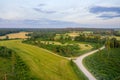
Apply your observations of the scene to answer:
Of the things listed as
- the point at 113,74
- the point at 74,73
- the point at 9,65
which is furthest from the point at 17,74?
the point at 113,74

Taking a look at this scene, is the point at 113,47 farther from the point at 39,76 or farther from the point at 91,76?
the point at 39,76

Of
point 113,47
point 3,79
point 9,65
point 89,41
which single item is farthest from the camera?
point 89,41

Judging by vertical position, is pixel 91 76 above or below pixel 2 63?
below

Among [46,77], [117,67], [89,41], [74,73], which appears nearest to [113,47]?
[89,41]

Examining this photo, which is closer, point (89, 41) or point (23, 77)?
point (23, 77)

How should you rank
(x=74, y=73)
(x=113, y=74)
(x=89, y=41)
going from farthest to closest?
(x=89, y=41)
(x=113, y=74)
(x=74, y=73)

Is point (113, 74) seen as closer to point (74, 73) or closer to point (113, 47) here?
point (74, 73)
